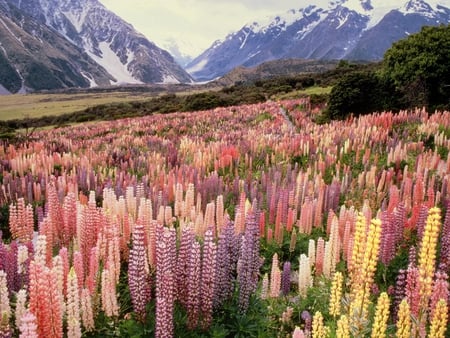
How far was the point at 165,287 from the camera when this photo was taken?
362cm

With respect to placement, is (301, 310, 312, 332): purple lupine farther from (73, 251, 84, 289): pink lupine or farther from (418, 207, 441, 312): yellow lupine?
(73, 251, 84, 289): pink lupine

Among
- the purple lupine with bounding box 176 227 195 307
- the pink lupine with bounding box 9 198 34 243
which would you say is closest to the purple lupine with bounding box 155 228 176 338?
the purple lupine with bounding box 176 227 195 307

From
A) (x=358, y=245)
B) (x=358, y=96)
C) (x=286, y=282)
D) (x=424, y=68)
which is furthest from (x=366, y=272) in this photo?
(x=358, y=96)

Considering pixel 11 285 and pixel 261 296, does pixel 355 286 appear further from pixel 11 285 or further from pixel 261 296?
pixel 11 285

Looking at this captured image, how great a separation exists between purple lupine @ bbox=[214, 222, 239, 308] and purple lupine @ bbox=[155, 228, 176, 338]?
56 cm

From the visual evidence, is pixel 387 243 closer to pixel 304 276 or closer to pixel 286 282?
pixel 304 276

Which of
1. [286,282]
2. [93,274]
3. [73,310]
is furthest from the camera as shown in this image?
[286,282]

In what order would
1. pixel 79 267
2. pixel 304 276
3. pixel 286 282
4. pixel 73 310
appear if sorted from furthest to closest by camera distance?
pixel 286 282 < pixel 304 276 < pixel 79 267 < pixel 73 310

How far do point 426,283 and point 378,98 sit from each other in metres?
17.9

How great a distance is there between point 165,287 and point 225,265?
94 centimetres

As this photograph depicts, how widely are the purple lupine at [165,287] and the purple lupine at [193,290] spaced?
18cm

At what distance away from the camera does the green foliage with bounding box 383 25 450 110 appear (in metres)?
17.2

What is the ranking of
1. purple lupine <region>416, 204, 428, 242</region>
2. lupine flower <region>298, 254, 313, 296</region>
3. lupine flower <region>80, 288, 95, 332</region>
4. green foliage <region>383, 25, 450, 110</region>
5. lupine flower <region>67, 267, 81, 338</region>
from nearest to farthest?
lupine flower <region>67, 267, 81, 338</region> → lupine flower <region>80, 288, 95, 332</region> → lupine flower <region>298, 254, 313, 296</region> → purple lupine <region>416, 204, 428, 242</region> → green foliage <region>383, 25, 450, 110</region>

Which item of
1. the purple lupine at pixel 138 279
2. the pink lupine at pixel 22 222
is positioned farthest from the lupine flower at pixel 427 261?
the pink lupine at pixel 22 222
